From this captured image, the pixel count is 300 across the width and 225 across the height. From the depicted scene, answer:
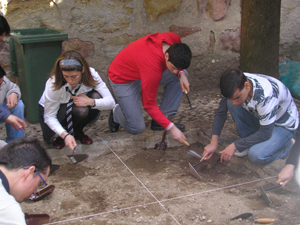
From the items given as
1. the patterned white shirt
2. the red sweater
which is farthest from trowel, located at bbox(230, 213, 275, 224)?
the red sweater

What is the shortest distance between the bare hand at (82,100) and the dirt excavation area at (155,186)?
1.38ft

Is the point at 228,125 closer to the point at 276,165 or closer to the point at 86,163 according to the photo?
the point at 276,165

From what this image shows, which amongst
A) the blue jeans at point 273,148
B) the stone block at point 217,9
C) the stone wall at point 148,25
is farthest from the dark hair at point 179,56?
the stone block at point 217,9

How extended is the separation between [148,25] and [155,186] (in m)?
2.33

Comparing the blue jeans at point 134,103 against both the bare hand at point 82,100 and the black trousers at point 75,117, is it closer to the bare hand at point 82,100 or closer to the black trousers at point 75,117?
the black trousers at point 75,117

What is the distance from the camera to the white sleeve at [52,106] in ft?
9.40

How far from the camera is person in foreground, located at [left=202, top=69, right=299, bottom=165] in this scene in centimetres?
238

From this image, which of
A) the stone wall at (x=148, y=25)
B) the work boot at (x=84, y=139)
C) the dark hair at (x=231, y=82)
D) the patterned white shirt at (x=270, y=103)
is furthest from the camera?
the stone wall at (x=148, y=25)

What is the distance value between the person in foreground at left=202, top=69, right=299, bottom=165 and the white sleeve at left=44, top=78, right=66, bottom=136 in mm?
1319

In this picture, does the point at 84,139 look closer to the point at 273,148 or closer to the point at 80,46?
the point at 80,46

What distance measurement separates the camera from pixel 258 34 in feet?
10.4

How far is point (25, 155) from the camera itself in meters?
1.50

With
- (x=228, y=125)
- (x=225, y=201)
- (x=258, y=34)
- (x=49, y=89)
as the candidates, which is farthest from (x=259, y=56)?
(x=49, y=89)

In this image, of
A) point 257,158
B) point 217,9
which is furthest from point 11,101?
point 217,9
